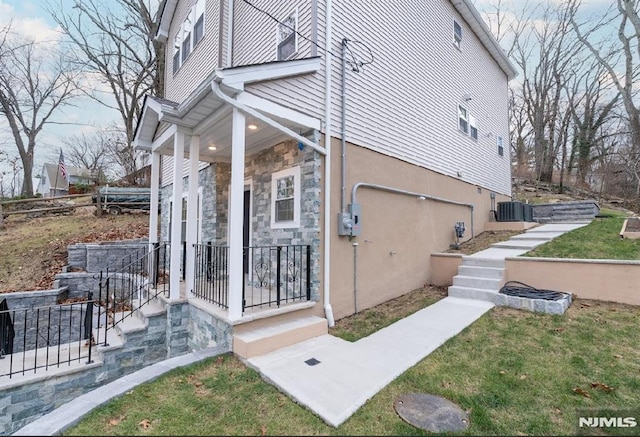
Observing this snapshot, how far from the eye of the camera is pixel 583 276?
5543mm

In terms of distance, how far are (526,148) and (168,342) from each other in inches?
948

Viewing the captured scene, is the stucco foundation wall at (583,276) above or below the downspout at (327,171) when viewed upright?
below

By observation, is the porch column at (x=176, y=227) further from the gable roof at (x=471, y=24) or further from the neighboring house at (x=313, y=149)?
the gable roof at (x=471, y=24)

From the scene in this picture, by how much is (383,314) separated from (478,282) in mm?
2226

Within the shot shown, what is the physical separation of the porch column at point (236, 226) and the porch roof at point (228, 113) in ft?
1.01

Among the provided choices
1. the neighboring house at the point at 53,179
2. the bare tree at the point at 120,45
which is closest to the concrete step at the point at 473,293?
the bare tree at the point at 120,45

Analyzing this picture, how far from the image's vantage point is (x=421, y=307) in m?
5.91

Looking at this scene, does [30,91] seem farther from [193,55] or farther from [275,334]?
[275,334]

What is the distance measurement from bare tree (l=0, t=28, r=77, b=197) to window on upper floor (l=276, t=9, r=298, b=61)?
1629 centimetres

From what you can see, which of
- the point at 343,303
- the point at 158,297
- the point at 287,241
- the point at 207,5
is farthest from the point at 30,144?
the point at 343,303

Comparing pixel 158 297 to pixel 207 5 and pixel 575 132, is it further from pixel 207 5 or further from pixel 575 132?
pixel 575 132

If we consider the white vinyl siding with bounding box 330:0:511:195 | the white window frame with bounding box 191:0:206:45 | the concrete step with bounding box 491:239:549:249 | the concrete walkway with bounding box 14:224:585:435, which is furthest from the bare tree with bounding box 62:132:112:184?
the concrete step with bounding box 491:239:549:249

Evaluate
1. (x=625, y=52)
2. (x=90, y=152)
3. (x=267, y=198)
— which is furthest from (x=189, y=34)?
(x=90, y=152)

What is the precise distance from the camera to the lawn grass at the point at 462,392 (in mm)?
2572
